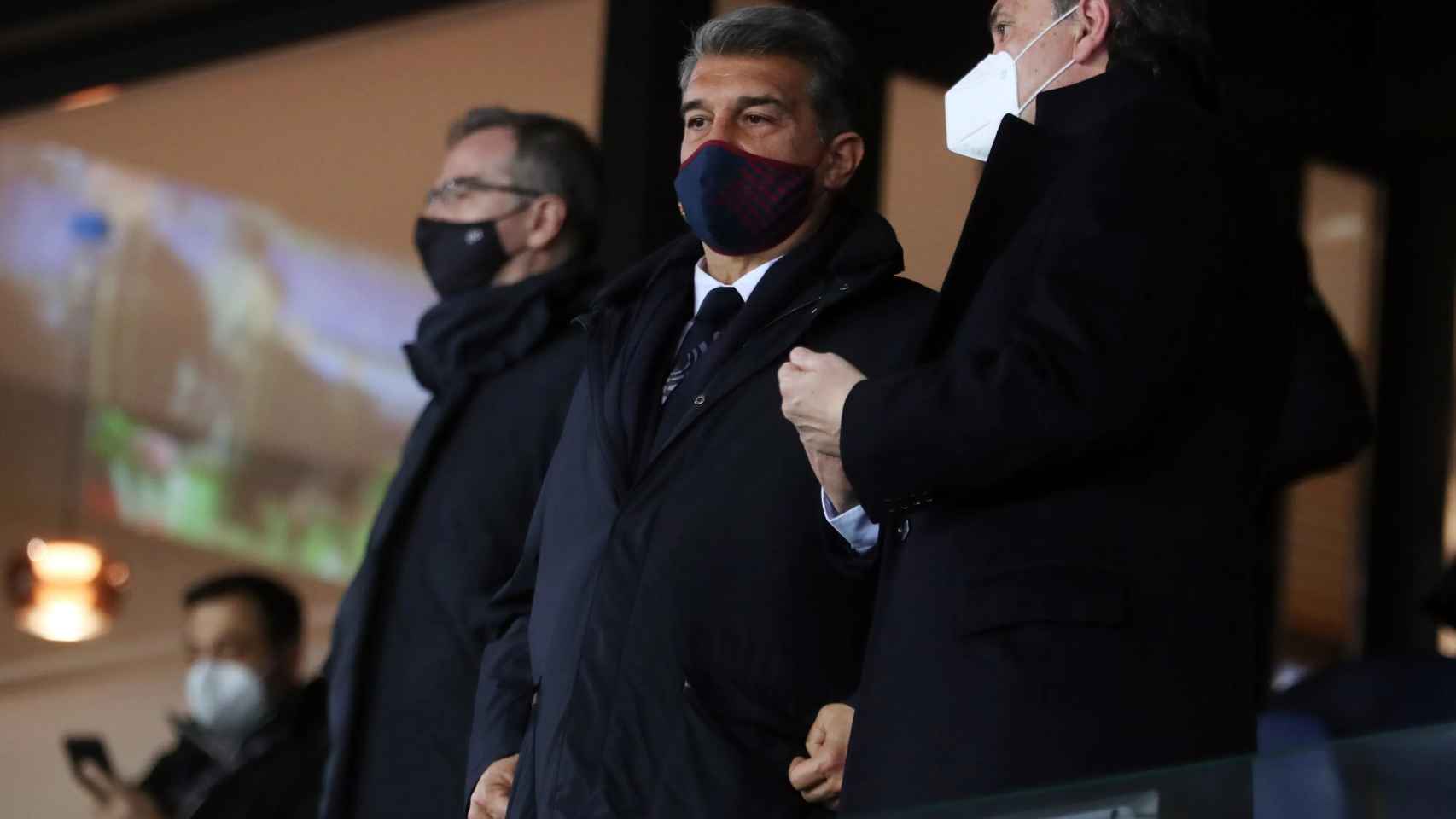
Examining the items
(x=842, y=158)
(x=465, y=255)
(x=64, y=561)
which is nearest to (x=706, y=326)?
(x=842, y=158)

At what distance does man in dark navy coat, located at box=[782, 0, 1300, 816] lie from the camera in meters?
2.11

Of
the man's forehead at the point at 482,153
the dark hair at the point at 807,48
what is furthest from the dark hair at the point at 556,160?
the dark hair at the point at 807,48

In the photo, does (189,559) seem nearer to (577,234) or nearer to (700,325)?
(577,234)

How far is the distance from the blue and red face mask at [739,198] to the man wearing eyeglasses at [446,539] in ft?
2.61

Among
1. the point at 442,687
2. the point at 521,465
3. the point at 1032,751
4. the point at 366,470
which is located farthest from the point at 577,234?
the point at 366,470

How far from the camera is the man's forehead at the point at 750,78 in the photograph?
275 cm

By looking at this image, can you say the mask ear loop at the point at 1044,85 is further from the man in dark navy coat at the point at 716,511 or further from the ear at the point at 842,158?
the ear at the point at 842,158

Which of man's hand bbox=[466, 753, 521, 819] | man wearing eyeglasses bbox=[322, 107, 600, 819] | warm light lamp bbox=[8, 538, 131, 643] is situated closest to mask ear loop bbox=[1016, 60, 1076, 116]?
man's hand bbox=[466, 753, 521, 819]

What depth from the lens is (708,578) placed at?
2508 millimetres

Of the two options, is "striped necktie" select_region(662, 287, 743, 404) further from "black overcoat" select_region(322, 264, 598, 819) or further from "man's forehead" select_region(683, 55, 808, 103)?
"black overcoat" select_region(322, 264, 598, 819)

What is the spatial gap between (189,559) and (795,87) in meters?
5.14

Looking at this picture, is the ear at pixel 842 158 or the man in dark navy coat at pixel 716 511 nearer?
the man in dark navy coat at pixel 716 511

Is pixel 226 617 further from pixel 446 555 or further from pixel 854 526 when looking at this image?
pixel 854 526

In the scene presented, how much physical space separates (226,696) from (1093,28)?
2877mm
